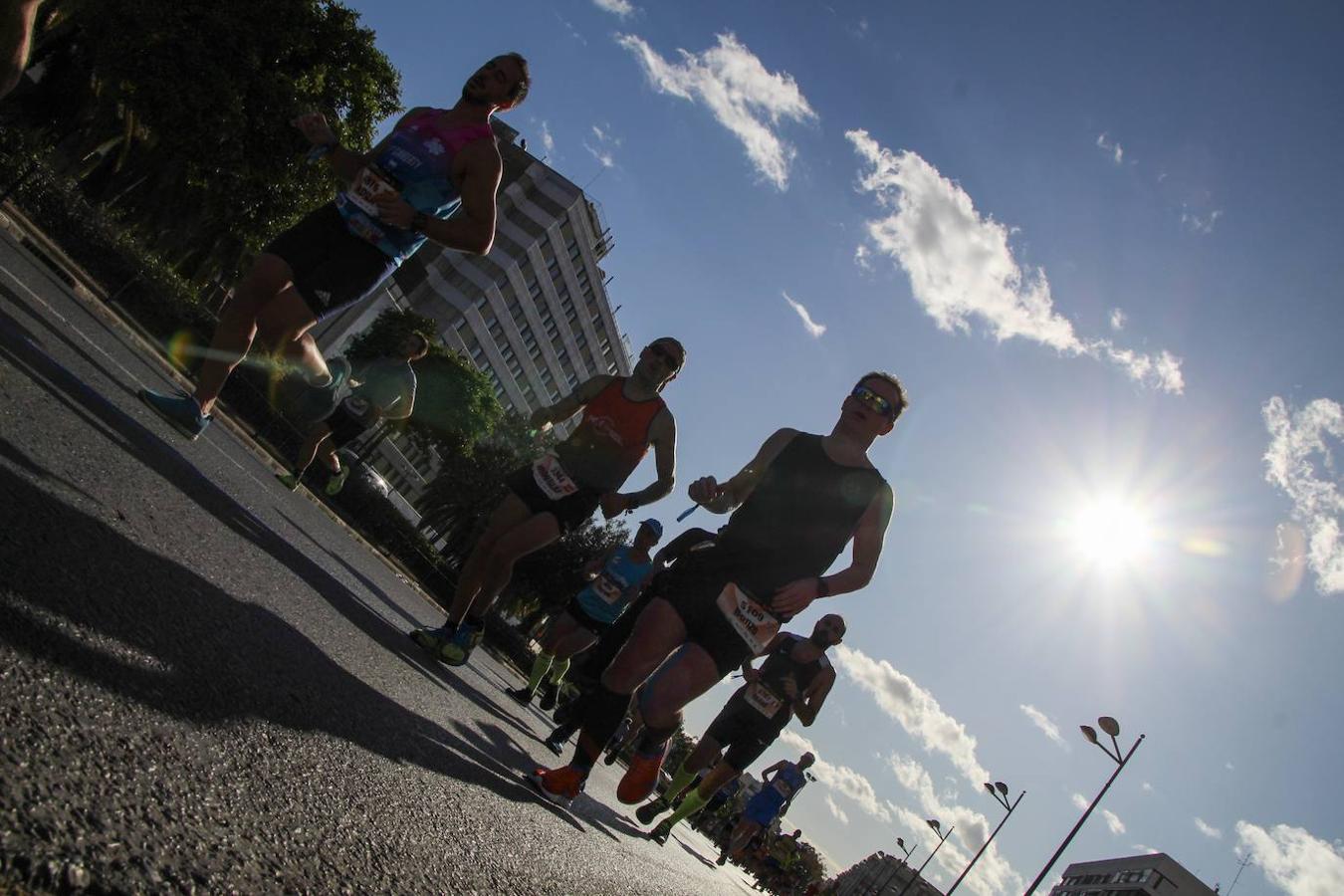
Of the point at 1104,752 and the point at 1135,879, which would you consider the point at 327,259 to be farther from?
the point at 1135,879

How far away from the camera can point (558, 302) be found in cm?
6381

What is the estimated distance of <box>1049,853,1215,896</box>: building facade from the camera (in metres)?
81.0

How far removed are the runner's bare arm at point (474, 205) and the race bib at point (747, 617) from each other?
73.7 inches

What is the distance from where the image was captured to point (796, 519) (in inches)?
139

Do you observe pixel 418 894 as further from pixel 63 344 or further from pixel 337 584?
pixel 63 344

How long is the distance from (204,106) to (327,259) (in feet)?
69.2

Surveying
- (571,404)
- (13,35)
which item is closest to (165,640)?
(13,35)

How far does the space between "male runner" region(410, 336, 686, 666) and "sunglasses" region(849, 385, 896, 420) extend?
115cm

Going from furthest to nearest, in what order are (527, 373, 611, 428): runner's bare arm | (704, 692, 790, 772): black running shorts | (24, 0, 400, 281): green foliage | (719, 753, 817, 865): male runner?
1. (24, 0, 400, 281): green foliage
2. (719, 753, 817, 865): male runner
3. (704, 692, 790, 772): black running shorts
4. (527, 373, 611, 428): runner's bare arm

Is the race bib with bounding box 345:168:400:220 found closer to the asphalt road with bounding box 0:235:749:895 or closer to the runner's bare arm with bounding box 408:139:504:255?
the runner's bare arm with bounding box 408:139:504:255

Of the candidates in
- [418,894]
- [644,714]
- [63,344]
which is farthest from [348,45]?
[418,894]

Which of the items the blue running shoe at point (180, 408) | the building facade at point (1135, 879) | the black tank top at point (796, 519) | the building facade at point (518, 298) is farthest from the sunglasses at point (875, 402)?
the building facade at point (1135, 879)

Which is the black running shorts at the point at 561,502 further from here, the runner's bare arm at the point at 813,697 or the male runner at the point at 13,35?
the male runner at the point at 13,35

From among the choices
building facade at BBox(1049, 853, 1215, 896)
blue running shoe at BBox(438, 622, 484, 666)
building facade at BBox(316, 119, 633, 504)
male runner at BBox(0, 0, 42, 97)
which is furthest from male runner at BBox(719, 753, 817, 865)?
building facade at BBox(1049, 853, 1215, 896)
